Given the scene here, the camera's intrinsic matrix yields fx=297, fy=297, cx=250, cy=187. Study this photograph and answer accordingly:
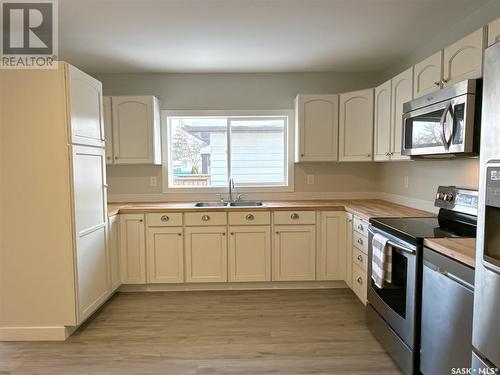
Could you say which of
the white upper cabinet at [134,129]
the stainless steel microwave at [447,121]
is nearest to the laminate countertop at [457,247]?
the stainless steel microwave at [447,121]

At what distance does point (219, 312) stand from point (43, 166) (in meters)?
1.81

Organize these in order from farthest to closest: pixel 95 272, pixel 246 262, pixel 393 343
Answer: pixel 246 262 → pixel 95 272 → pixel 393 343

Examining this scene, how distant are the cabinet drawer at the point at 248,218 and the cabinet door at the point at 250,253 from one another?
5 centimetres

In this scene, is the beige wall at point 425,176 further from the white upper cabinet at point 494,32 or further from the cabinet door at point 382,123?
the white upper cabinet at point 494,32

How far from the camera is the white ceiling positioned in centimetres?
203

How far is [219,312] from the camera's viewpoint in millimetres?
2631

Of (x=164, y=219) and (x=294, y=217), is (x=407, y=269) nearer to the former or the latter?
(x=294, y=217)

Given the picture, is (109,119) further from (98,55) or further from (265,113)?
Answer: (265,113)

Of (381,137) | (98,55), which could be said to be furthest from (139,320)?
(381,137)

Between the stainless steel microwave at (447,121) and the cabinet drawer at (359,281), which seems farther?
the cabinet drawer at (359,281)

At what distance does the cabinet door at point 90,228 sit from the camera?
221cm

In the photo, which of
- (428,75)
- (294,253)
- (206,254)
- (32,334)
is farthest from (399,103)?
(32,334)

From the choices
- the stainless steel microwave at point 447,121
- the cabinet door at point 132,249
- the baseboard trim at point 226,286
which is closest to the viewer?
the stainless steel microwave at point 447,121

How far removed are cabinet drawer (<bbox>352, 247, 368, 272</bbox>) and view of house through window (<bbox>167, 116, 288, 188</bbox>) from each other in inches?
47.4
